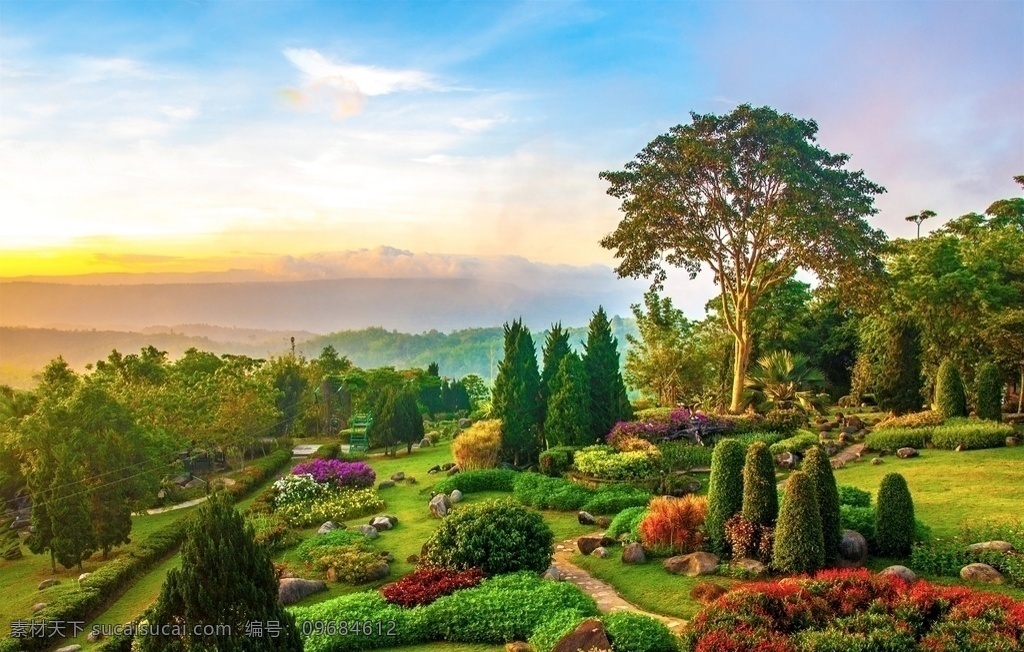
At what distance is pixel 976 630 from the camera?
7094 mm

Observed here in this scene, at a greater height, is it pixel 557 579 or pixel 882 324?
pixel 882 324

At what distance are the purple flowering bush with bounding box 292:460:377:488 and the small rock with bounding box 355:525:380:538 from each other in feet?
16.2

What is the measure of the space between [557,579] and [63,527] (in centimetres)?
1086

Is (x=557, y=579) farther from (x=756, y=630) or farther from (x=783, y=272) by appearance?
(x=783, y=272)

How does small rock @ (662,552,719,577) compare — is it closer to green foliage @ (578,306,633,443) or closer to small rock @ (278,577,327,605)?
small rock @ (278,577,327,605)

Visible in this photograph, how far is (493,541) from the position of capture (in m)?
11.5

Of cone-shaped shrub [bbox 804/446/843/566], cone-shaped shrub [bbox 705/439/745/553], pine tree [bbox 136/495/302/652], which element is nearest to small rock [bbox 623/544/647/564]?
cone-shaped shrub [bbox 705/439/745/553]

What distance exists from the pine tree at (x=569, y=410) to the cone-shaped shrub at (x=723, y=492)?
991 cm

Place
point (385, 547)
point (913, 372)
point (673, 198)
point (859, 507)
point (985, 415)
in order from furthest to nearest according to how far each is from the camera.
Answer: point (673, 198), point (913, 372), point (985, 415), point (385, 547), point (859, 507)

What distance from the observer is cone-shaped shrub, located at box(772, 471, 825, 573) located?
33.3 ft

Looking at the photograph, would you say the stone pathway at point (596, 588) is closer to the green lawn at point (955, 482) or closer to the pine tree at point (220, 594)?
the pine tree at point (220, 594)

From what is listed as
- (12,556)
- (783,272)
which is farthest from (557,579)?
(783,272)

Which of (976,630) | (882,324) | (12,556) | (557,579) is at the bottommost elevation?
(12,556)

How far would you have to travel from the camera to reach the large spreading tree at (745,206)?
23781 mm
